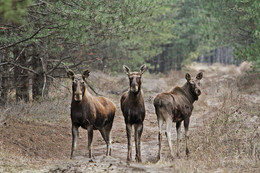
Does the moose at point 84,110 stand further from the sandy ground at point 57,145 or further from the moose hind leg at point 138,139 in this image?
the moose hind leg at point 138,139

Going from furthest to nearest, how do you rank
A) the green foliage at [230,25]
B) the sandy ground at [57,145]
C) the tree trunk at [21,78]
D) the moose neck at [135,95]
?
the green foliage at [230,25] < the tree trunk at [21,78] < the moose neck at [135,95] < the sandy ground at [57,145]

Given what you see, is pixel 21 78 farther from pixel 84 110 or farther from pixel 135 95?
pixel 135 95

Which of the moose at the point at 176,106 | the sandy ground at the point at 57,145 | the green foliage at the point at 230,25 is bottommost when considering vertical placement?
the sandy ground at the point at 57,145

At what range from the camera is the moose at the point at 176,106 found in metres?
10.1

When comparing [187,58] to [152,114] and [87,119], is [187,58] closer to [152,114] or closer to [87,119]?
[152,114]

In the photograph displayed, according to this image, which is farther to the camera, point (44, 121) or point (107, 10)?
point (44, 121)

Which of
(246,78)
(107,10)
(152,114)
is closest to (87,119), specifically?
(107,10)

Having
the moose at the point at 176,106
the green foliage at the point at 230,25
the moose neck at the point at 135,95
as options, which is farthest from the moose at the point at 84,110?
the green foliage at the point at 230,25

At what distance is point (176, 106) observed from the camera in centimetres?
1044

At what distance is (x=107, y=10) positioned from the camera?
1159 cm

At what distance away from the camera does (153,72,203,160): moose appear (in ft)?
33.1

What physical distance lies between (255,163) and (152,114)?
10.5 metres

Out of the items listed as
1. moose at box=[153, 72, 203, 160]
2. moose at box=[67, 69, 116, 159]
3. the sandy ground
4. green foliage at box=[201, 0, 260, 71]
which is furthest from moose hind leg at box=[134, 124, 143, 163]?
green foliage at box=[201, 0, 260, 71]

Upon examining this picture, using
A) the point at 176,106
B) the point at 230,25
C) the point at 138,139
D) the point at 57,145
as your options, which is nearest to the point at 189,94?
the point at 176,106
